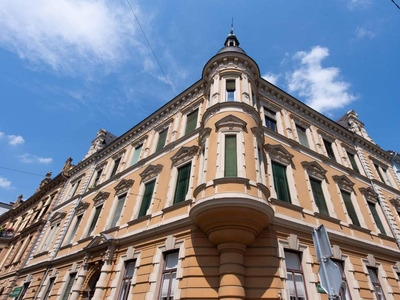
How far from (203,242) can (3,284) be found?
71.7 ft

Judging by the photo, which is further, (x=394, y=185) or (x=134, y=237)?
(x=394, y=185)

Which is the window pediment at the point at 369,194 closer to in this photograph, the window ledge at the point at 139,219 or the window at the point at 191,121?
the window at the point at 191,121

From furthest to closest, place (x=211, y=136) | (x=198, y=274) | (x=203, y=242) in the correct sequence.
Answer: (x=211, y=136)
(x=203, y=242)
(x=198, y=274)

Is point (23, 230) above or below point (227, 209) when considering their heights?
above

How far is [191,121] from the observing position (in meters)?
15.6

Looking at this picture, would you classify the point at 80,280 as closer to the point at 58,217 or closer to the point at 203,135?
the point at 58,217

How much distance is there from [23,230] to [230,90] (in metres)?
23.9

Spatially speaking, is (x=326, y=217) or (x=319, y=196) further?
(x=319, y=196)

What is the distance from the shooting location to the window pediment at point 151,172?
1444 centimetres

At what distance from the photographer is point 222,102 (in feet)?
41.0

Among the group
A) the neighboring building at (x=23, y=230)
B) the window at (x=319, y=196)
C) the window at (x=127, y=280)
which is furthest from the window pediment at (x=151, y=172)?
the neighboring building at (x=23, y=230)

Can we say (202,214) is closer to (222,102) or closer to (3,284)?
(222,102)

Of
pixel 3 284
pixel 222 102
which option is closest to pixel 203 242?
pixel 222 102

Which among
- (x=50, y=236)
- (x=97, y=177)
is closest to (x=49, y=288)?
(x=50, y=236)
